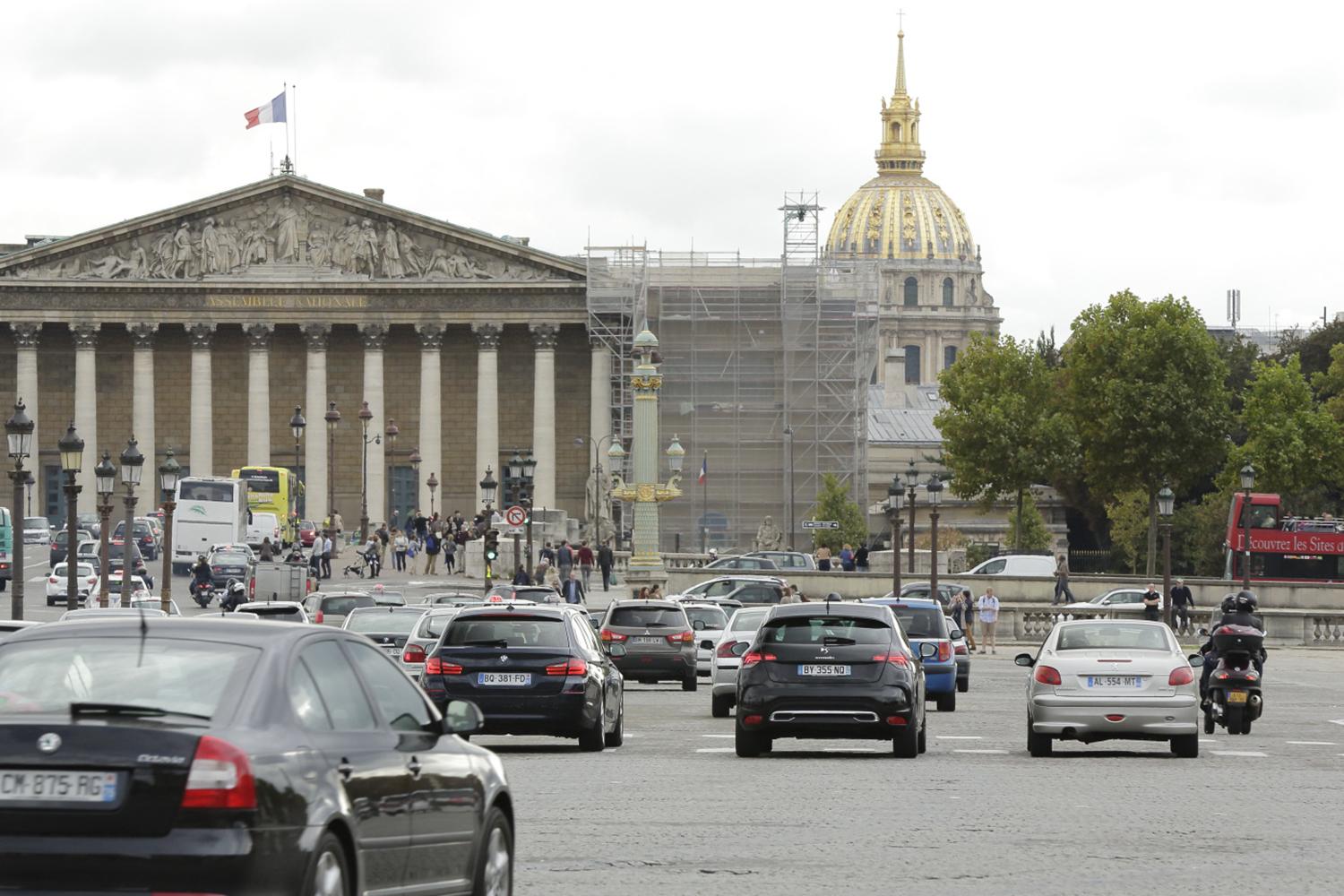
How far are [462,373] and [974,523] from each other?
30.9 m

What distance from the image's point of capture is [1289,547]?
76.4 meters

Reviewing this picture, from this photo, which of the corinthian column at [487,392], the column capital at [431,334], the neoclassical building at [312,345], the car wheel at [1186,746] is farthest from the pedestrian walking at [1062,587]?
the column capital at [431,334]

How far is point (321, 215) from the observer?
11194 centimetres

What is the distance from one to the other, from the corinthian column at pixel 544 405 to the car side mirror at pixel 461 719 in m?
101

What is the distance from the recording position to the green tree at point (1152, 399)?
84.9 m

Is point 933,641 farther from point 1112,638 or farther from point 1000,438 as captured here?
point 1000,438

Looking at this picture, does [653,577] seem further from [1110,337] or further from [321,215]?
[321,215]

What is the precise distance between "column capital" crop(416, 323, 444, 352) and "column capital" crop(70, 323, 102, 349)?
45.5 ft

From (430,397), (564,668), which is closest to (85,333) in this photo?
(430,397)

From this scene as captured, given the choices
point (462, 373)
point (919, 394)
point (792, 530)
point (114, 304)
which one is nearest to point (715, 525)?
point (792, 530)

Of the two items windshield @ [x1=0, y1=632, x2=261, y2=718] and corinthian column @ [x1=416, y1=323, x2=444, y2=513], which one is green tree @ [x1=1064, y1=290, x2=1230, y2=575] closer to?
corinthian column @ [x1=416, y1=323, x2=444, y2=513]

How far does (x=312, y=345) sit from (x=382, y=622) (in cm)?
7742

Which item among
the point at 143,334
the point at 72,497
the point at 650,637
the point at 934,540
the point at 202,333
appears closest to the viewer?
the point at 650,637

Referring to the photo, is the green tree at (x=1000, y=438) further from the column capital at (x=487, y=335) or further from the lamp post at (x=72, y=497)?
the lamp post at (x=72, y=497)
